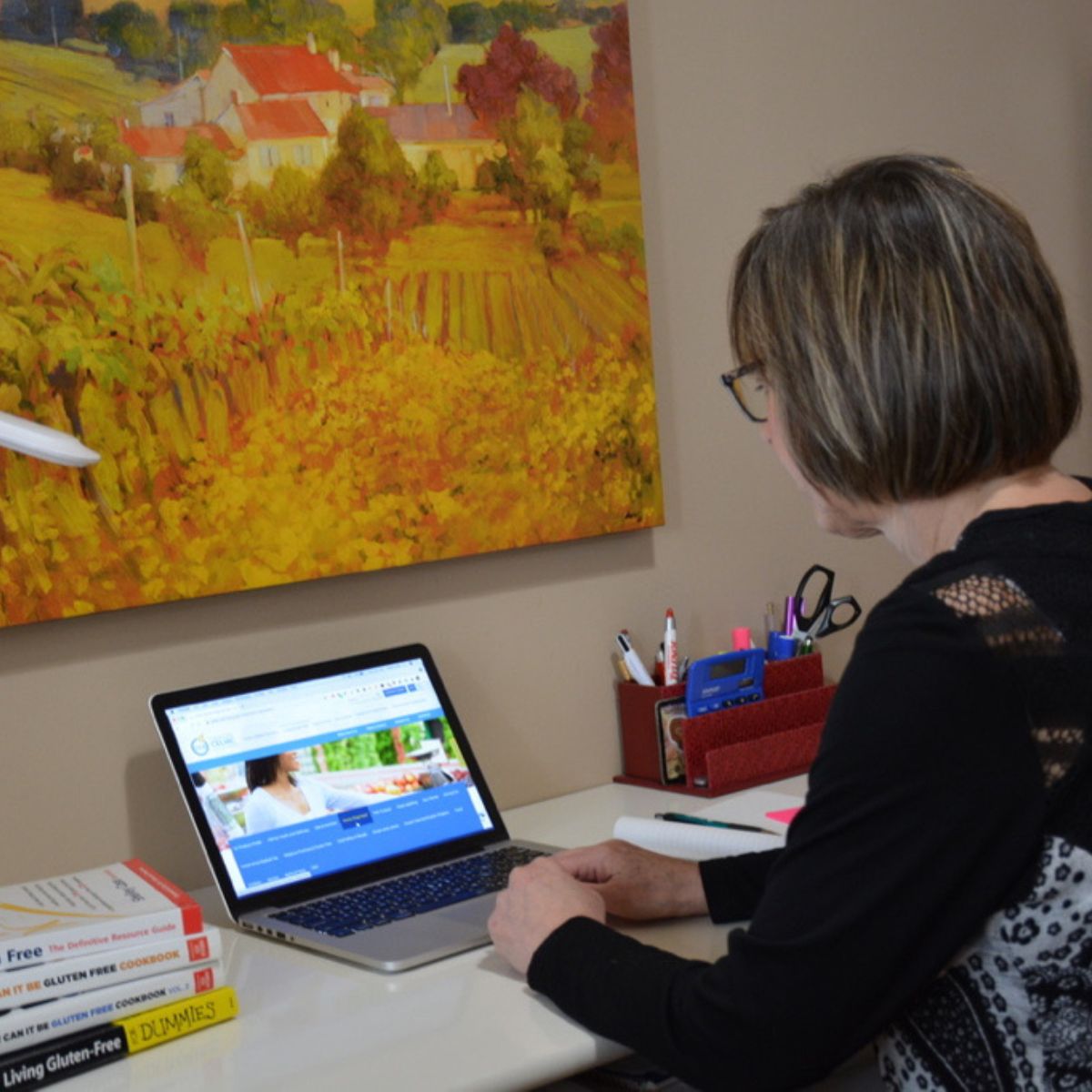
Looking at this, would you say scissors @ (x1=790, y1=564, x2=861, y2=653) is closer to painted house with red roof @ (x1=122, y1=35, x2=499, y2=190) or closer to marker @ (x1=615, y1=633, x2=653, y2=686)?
marker @ (x1=615, y1=633, x2=653, y2=686)

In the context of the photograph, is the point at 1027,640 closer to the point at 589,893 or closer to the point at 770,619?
the point at 589,893

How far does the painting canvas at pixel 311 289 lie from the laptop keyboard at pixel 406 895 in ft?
1.07

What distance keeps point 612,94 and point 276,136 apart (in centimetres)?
45

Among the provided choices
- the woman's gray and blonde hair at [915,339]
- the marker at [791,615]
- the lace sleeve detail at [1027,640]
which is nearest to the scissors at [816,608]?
the marker at [791,615]

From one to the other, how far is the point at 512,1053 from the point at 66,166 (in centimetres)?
88

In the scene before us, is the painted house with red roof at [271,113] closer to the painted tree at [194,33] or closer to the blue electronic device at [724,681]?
the painted tree at [194,33]

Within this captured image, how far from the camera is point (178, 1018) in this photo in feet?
3.68

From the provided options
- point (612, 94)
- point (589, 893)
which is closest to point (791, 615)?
point (612, 94)

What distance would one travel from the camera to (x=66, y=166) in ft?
4.57

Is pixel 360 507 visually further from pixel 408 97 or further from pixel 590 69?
pixel 590 69

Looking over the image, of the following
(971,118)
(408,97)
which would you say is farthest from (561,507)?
(971,118)

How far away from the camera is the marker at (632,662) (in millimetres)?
1816

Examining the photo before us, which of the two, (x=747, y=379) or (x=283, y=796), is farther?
(x=283, y=796)

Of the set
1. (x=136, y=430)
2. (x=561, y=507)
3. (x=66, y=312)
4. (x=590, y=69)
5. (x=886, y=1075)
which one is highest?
(x=590, y=69)
